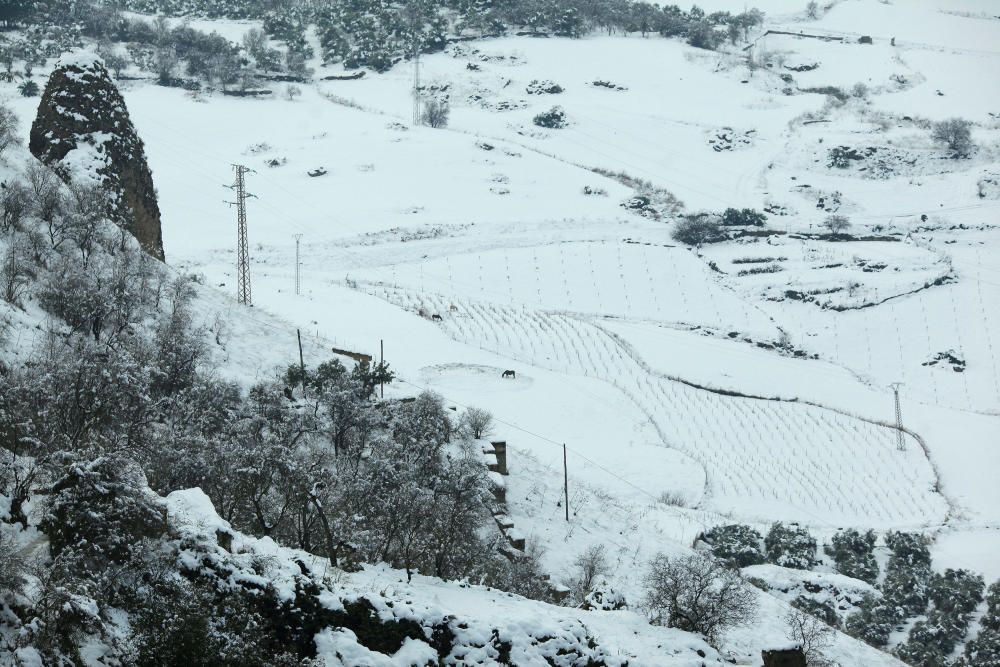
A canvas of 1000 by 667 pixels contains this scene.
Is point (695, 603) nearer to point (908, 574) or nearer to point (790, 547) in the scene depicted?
point (790, 547)

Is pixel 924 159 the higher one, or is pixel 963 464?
pixel 924 159

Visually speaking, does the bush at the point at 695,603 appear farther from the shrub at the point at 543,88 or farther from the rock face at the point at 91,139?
the shrub at the point at 543,88

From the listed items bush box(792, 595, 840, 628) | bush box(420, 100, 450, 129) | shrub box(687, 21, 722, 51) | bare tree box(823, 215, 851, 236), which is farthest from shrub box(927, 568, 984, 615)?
shrub box(687, 21, 722, 51)

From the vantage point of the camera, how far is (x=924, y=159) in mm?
106000

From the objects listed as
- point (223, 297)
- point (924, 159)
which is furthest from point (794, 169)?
point (223, 297)

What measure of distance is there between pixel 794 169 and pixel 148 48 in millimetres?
82474

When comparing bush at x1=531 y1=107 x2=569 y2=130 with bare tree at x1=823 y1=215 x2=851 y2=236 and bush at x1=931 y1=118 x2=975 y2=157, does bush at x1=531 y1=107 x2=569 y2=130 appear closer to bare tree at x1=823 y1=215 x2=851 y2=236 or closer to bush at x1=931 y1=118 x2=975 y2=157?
bare tree at x1=823 y1=215 x2=851 y2=236

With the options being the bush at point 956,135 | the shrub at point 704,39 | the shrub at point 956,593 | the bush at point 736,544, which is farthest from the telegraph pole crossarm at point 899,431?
the shrub at point 704,39

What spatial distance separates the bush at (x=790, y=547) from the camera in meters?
37.2

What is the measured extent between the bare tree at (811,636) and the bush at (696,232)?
6150cm

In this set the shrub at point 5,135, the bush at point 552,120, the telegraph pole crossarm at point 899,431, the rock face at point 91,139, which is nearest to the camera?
the shrub at point 5,135

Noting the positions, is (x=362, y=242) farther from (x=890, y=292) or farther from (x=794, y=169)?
(x=794, y=169)

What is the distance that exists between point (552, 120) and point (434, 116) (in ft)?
45.8

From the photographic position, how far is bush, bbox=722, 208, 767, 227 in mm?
91062
